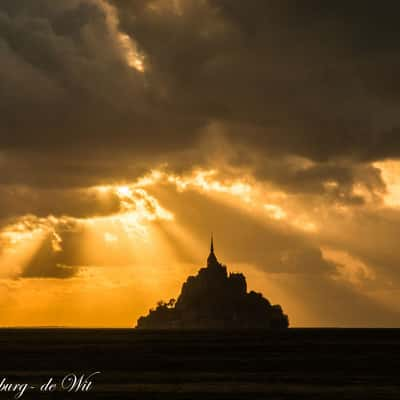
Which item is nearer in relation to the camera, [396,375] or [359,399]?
[359,399]

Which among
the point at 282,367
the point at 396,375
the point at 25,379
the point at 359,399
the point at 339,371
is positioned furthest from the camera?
the point at 282,367

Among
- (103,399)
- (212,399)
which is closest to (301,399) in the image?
(212,399)

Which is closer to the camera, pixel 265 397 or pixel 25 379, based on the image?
pixel 265 397

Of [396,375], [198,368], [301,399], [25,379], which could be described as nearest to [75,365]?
[198,368]

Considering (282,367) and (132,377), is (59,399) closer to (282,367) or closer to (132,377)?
(132,377)

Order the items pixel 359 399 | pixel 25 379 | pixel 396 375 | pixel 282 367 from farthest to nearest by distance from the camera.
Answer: pixel 282 367, pixel 396 375, pixel 25 379, pixel 359 399

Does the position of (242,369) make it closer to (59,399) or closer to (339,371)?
(339,371)

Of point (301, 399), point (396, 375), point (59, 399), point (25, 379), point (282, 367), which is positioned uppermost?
point (282, 367)

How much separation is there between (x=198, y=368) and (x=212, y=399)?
46852 mm

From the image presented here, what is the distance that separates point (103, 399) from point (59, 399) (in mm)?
4372

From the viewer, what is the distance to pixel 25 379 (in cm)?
10012

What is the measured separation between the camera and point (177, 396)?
81312 mm

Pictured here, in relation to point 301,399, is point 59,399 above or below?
below

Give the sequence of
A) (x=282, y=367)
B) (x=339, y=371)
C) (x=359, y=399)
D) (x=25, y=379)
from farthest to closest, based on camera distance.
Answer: (x=282, y=367), (x=339, y=371), (x=25, y=379), (x=359, y=399)
